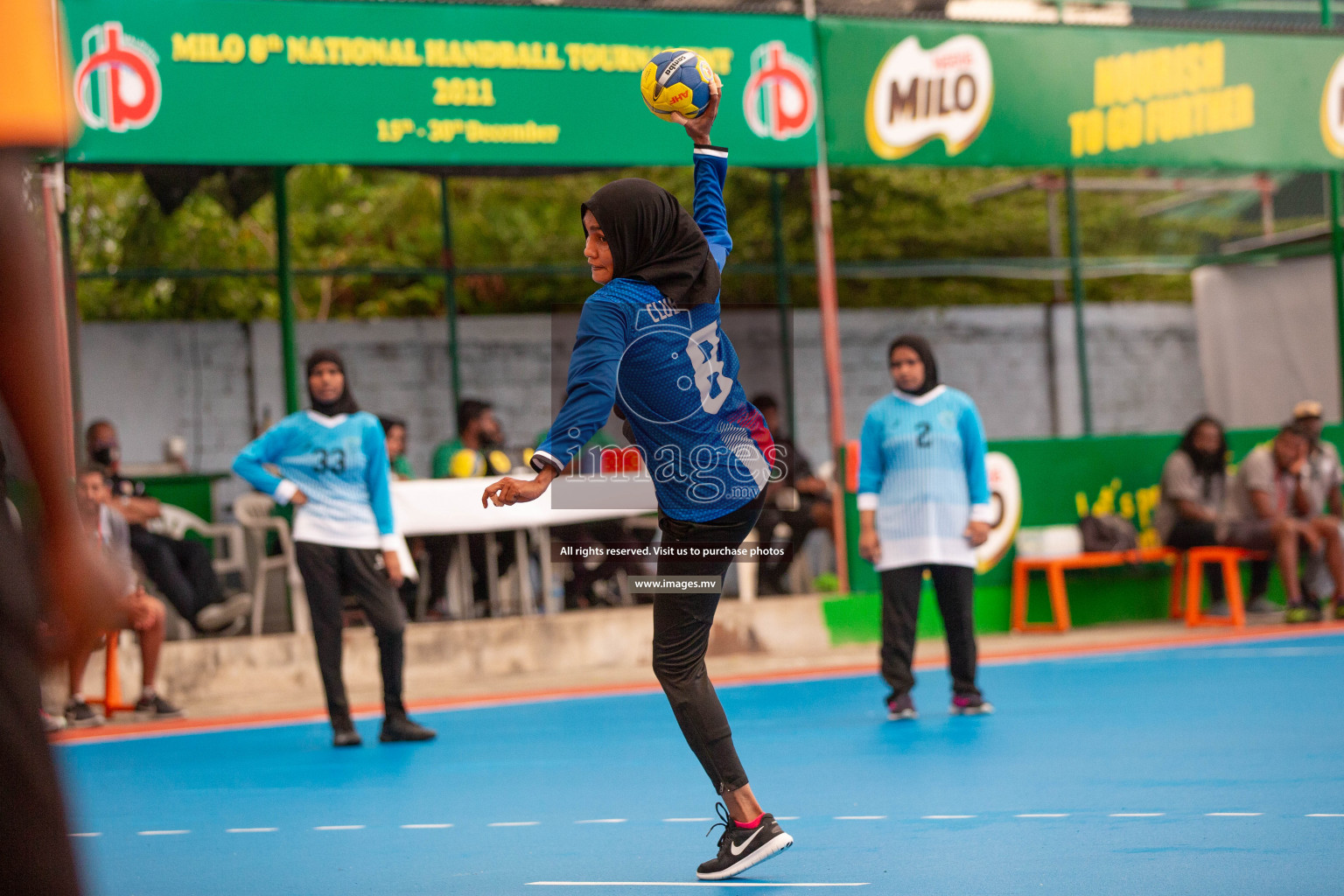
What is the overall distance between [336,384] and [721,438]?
13.2ft

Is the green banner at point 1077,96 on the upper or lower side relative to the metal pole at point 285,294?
upper

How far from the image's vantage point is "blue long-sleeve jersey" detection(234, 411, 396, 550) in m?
8.34

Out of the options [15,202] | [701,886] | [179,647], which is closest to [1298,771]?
[701,886]

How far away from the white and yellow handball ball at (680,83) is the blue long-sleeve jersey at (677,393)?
68 cm

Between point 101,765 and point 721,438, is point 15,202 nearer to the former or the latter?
point 721,438

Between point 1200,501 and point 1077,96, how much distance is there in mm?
3514

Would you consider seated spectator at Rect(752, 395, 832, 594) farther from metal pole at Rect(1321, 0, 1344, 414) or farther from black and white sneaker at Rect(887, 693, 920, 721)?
metal pole at Rect(1321, 0, 1344, 414)

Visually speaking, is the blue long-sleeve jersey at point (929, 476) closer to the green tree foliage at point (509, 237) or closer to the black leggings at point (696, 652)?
the black leggings at point (696, 652)

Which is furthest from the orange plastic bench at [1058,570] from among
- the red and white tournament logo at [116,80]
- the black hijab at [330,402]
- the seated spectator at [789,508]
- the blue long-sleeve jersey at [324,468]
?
the red and white tournament logo at [116,80]

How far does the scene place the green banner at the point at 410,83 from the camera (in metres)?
10.5

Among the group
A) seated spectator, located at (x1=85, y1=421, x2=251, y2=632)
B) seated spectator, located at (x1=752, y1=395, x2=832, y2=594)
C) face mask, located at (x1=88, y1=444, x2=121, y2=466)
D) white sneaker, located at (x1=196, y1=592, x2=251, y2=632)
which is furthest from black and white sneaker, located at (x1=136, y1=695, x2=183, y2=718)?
seated spectator, located at (x1=752, y1=395, x2=832, y2=594)

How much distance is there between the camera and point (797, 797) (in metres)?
6.45

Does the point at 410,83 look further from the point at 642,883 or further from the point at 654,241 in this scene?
the point at 642,883

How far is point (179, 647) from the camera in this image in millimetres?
10695
